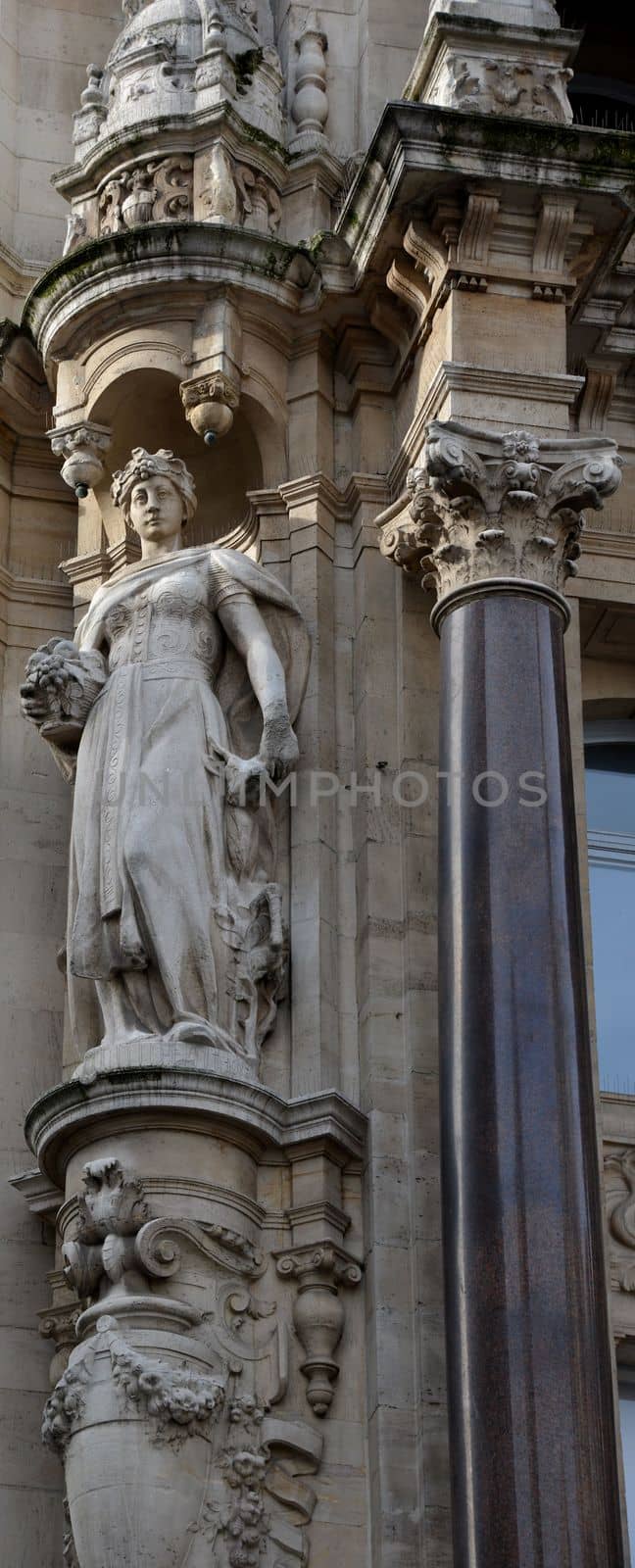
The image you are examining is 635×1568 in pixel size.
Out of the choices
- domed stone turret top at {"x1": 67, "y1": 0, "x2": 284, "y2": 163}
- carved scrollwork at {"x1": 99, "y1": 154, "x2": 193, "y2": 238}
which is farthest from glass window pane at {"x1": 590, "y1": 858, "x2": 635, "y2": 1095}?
domed stone turret top at {"x1": 67, "y1": 0, "x2": 284, "y2": 163}

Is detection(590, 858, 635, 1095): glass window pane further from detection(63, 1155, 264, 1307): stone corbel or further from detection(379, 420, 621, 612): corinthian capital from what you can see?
detection(63, 1155, 264, 1307): stone corbel

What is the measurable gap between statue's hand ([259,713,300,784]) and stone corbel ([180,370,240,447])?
5.87 ft

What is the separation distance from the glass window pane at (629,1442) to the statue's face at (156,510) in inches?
182

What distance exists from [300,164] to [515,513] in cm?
334

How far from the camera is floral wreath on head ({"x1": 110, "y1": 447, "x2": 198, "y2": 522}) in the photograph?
47.0 feet

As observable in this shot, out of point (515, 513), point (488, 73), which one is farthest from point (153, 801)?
point (488, 73)

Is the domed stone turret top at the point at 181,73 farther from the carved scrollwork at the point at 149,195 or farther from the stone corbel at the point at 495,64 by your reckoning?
the stone corbel at the point at 495,64

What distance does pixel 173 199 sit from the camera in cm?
1509

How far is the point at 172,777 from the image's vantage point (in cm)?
1324

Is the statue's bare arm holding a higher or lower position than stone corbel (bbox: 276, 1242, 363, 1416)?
higher

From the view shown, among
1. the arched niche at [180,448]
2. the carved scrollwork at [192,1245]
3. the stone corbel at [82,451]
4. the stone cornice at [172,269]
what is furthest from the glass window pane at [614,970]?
the stone cornice at [172,269]

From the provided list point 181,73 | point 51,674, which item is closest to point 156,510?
point 51,674

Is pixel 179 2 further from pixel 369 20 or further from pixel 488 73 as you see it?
pixel 488 73

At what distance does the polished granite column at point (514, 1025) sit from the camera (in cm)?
1101
